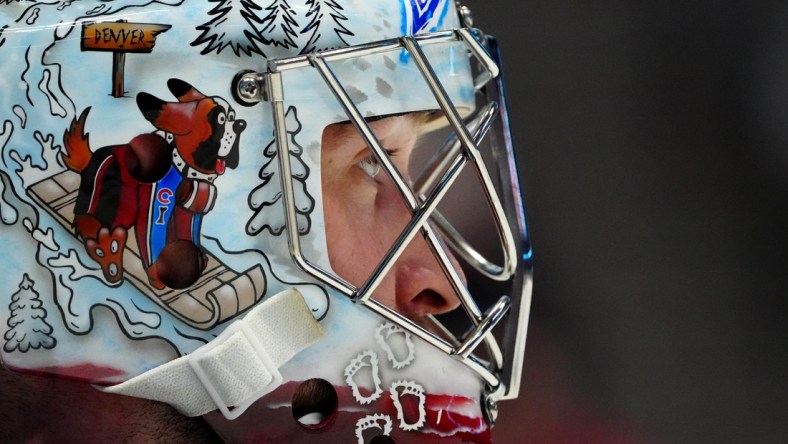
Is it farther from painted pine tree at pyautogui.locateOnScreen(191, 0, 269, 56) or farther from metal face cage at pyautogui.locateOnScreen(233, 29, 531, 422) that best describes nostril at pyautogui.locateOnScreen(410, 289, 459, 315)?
painted pine tree at pyautogui.locateOnScreen(191, 0, 269, 56)

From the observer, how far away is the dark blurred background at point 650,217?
1.31 m

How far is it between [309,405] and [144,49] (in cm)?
32

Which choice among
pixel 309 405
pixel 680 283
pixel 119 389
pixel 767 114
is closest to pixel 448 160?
pixel 309 405

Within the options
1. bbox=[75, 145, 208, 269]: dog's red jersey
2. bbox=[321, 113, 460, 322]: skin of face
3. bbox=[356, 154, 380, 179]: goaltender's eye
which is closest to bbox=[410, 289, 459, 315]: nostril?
bbox=[321, 113, 460, 322]: skin of face

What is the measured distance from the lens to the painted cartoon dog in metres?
0.69

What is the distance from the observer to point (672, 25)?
1410mm

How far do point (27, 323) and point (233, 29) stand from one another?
0.28 meters

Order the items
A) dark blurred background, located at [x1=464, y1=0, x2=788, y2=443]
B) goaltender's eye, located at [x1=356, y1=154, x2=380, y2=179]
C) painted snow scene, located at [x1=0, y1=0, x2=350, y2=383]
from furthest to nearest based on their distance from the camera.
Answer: dark blurred background, located at [x1=464, y1=0, x2=788, y2=443] < goaltender's eye, located at [x1=356, y1=154, x2=380, y2=179] < painted snow scene, located at [x1=0, y1=0, x2=350, y2=383]

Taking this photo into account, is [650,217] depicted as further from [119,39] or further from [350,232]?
[119,39]

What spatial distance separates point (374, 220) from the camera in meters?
0.80

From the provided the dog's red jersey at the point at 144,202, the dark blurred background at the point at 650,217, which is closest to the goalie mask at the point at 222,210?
the dog's red jersey at the point at 144,202

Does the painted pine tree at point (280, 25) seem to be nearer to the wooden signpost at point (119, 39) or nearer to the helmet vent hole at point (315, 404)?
the wooden signpost at point (119, 39)

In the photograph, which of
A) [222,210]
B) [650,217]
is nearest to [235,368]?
[222,210]

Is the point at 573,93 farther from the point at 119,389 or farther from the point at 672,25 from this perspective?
the point at 119,389
